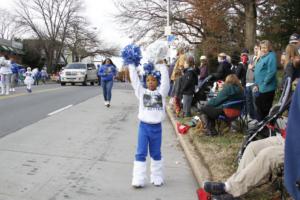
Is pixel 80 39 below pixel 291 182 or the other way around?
the other way around

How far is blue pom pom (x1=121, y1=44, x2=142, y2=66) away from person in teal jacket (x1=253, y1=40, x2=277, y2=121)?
3379 mm

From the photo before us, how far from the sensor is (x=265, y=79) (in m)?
8.70

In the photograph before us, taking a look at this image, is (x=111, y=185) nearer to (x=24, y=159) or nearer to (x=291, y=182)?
(x=24, y=159)

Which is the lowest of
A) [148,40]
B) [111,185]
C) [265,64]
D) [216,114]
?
[111,185]

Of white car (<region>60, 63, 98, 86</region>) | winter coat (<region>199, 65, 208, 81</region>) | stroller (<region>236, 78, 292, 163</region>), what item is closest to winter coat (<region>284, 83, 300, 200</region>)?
stroller (<region>236, 78, 292, 163</region>)

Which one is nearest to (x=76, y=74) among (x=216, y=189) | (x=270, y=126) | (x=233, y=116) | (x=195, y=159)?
(x=233, y=116)

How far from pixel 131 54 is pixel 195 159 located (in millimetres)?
2140

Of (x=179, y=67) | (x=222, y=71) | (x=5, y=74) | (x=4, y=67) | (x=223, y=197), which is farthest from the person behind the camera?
(x=5, y=74)

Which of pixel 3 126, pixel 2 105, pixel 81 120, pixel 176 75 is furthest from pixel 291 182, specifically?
pixel 2 105

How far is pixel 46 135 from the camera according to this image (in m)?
9.89

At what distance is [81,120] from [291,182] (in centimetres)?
990

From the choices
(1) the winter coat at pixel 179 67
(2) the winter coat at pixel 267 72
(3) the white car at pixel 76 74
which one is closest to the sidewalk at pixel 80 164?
(2) the winter coat at pixel 267 72

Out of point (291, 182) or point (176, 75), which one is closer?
point (291, 182)

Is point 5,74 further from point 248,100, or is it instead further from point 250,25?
point 248,100
